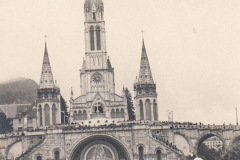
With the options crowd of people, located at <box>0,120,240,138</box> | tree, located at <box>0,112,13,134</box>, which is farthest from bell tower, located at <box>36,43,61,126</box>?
crowd of people, located at <box>0,120,240,138</box>

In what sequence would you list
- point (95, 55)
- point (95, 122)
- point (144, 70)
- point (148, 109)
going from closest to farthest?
point (95, 122)
point (148, 109)
point (144, 70)
point (95, 55)

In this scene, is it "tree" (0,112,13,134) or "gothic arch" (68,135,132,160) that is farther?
"tree" (0,112,13,134)

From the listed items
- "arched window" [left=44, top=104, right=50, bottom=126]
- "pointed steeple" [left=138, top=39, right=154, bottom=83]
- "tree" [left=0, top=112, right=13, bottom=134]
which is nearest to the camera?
"arched window" [left=44, top=104, right=50, bottom=126]

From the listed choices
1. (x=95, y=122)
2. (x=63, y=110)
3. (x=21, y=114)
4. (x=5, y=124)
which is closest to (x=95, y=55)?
(x=63, y=110)

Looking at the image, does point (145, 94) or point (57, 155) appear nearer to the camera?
point (57, 155)

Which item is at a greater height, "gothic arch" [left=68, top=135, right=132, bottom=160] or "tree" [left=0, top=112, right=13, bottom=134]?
"tree" [left=0, top=112, right=13, bottom=134]

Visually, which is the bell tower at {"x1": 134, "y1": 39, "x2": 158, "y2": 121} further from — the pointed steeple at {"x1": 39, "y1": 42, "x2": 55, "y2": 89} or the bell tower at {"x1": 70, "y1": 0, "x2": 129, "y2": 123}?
the pointed steeple at {"x1": 39, "y1": 42, "x2": 55, "y2": 89}

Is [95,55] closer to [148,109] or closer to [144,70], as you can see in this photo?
[144,70]

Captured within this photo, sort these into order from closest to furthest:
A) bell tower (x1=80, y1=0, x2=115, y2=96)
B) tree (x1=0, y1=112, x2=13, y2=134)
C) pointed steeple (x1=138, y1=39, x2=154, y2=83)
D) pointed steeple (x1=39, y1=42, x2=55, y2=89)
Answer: pointed steeple (x1=39, y1=42, x2=55, y2=89), pointed steeple (x1=138, y1=39, x2=154, y2=83), bell tower (x1=80, y1=0, x2=115, y2=96), tree (x1=0, y1=112, x2=13, y2=134)
